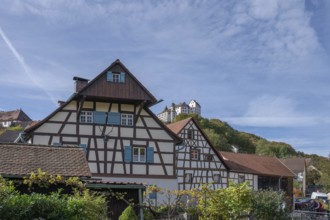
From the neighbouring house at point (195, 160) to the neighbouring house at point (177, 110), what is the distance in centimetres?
7647

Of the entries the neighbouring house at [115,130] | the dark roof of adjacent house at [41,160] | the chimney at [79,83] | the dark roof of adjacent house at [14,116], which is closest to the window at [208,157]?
the neighbouring house at [115,130]

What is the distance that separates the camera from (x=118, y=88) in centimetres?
3353

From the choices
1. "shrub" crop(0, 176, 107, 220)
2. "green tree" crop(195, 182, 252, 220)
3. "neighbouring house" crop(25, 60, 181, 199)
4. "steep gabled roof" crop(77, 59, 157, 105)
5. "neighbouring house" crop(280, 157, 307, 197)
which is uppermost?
"steep gabled roof" crop(77, 59, 157, 105)

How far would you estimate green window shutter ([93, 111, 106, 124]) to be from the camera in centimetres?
3331

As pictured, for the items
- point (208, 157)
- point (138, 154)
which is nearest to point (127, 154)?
point (138, 154)

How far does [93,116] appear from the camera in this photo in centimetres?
3331

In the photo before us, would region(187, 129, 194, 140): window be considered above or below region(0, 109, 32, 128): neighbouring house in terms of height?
below

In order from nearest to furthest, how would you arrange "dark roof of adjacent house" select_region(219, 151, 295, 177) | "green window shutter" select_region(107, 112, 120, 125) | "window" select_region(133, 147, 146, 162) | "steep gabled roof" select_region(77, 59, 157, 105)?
"steep gabled roof" select_region(77, 59, 157, 105)
"green window shutter" select_region(107, 112, 120, 125)
"window" select_region(133, 147, 146, 162)
"dark roof of adjacent house" select_region(219, 151, 295, 177)

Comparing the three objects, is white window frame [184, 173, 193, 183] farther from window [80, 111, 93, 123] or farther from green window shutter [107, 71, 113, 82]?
green window shutter [107, 71, 113, 82]

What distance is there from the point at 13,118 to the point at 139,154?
109 metres

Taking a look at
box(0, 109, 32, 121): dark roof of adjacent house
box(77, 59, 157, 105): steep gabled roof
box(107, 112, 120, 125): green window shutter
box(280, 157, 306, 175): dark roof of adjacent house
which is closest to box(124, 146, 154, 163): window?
box(107, 112, 120, 125): green window shutter

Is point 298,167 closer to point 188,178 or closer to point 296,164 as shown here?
point 296,164

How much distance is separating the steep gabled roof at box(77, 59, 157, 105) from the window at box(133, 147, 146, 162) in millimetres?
3445

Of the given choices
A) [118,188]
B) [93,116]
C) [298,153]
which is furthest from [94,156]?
[298,153]
